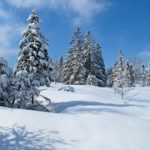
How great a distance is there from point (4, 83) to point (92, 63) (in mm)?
36547

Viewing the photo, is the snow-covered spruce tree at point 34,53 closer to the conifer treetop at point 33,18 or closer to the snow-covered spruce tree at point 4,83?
the conifer treetop at point 33,18

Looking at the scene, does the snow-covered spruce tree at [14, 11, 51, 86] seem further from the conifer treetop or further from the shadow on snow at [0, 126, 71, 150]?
the shadow on snow at [0, 126, 71, 150]

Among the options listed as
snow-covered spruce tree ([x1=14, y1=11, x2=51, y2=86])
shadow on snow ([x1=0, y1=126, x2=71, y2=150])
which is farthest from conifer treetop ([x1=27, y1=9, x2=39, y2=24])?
shadow on snow ([x1=0, y1=126, x2=71, y2=150])

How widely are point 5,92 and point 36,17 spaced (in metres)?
5.10

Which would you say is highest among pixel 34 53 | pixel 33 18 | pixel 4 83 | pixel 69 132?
pixel 33 18

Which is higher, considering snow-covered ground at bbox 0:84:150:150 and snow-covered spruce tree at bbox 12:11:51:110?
snow-covered spruce tree at bbox 12:11:51:110

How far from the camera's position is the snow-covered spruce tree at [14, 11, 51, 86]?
19609 mm

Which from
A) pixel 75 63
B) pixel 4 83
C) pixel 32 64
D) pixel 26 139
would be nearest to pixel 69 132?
pixel 26 139

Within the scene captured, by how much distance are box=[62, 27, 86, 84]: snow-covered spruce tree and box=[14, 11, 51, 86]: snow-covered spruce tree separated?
3173cm


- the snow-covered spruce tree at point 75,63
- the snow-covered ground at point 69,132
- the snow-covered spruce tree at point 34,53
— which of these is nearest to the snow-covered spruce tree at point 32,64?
the snow-covered spruce tree at point 34,53

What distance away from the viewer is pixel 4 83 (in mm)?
17141

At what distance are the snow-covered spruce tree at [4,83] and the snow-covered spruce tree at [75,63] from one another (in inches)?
1334

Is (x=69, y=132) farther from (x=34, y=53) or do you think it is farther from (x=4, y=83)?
(x=34, y=53)

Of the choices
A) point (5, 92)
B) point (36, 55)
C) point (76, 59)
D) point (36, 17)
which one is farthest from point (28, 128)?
point (76, 59)
